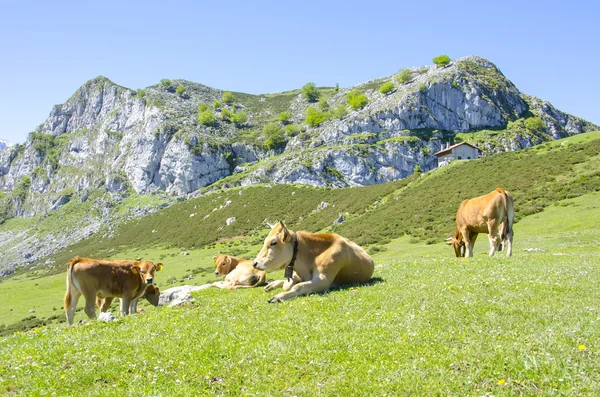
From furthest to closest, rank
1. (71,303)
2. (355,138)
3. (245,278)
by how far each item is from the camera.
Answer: (355,138), (245,278), (71,303)

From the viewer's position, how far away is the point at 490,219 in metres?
19.6

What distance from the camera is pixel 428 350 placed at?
641cm

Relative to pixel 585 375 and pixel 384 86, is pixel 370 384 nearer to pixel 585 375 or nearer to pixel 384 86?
pixel 585 375

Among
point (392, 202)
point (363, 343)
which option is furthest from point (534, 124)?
point (363, 343)

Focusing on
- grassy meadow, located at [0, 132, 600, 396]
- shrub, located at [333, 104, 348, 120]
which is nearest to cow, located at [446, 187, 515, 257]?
A: grassy meadow, located at [0, 132, 600, 396]

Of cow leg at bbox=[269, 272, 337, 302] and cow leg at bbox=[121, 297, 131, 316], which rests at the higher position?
cow leg at bbox=[269, 272, 337, 302]

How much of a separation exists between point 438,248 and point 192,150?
151 m

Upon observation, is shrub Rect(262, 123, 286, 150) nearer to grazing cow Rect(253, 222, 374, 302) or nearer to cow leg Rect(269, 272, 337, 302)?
grazing cow Rect(253, 222, 374, 302)

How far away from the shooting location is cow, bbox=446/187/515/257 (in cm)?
1955

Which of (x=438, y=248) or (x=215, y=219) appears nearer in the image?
(x=438, y=248)

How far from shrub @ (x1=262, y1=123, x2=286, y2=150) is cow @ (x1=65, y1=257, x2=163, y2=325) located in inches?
6552

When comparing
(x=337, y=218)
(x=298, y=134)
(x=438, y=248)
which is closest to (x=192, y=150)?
(x=298, y=134)

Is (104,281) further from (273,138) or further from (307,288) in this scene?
(273,138)

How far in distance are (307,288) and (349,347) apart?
4826 mm
